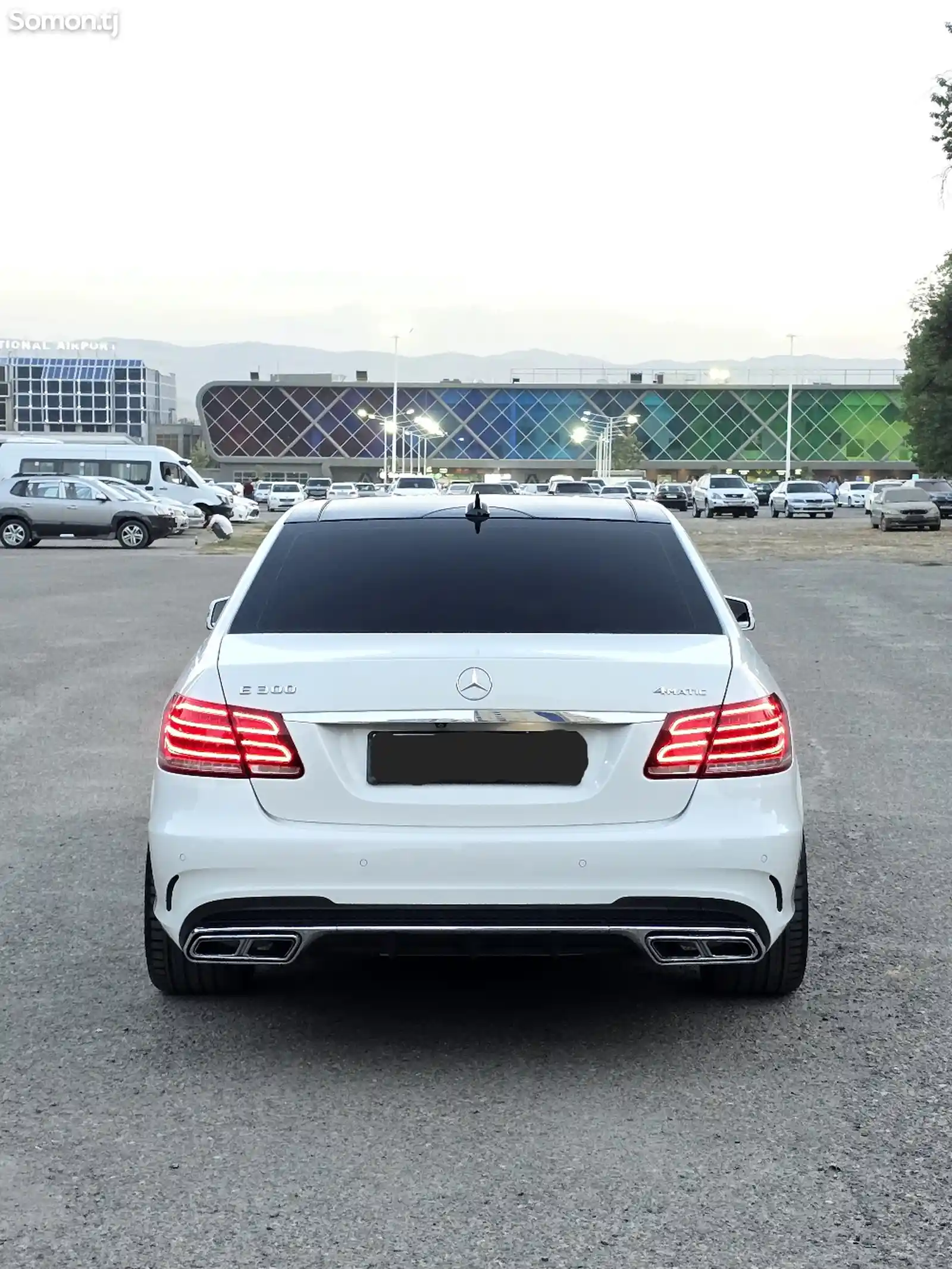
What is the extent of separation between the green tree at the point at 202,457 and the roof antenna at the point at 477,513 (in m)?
151

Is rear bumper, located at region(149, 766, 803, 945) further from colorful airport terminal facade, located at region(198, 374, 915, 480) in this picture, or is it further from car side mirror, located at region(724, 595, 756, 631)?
colorful airport terminal facade, located at region(198, 374, 915, 480)

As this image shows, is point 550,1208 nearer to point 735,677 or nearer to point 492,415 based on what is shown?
point 735,677

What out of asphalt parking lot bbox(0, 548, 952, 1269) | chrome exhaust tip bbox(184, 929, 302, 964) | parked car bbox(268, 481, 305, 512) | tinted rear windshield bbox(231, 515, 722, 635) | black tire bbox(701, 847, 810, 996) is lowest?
parked car bbox(268, 481, 305, 512)

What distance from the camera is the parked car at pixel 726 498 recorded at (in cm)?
6456

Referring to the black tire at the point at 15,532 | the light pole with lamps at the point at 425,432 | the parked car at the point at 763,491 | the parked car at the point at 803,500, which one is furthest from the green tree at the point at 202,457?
the black tire at the point at 15,532

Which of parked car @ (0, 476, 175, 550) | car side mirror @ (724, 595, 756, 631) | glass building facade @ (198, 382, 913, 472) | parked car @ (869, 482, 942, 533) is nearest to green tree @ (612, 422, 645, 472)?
glass building facade @ (198, 382, 913, 472)

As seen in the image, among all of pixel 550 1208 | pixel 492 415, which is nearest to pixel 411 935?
pixel 550 1208

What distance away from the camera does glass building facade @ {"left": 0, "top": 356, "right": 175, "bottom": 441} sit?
586 feet

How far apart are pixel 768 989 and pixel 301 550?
1887 millimetres

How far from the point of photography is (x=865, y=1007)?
4879 millimetres

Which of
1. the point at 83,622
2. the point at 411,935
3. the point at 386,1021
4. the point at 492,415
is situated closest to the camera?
the point at 411,935

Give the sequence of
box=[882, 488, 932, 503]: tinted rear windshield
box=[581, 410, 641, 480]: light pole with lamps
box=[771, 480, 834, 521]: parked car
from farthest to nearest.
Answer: box=[581, 410, 641, 480]: light pole with lamps → box=[771, 480, 834, 521]: parked car → box=[882, 488, 932, 503]: tinted rear windshield

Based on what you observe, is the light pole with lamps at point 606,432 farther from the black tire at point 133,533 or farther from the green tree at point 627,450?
the black tire at point 133,533

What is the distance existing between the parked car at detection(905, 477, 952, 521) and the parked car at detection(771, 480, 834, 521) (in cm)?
349
